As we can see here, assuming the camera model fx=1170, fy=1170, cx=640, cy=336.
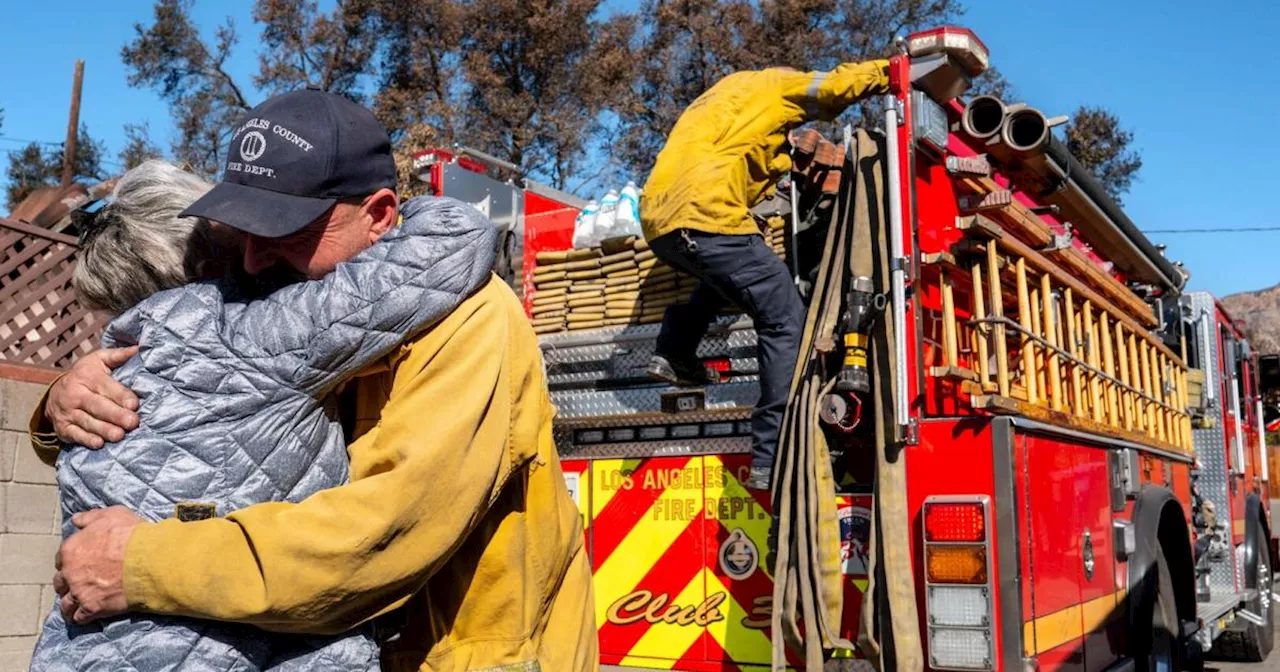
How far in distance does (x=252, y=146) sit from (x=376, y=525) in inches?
24.2

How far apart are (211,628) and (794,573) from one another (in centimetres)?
231

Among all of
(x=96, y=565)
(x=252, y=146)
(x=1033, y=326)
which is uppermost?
(x=1033, y=326)

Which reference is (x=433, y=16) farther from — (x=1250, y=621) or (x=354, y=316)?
(x=354, y=316)

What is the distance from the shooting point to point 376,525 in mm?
1626

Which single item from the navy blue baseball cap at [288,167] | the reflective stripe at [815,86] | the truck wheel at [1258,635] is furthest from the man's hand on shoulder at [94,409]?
the truck wheel at [1258,635]

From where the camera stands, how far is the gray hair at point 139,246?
187cm

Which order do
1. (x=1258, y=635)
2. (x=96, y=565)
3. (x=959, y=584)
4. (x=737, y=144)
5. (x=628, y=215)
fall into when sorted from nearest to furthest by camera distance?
(x=96, y=565)
(x=959, y=584)
(x=737, y=144)
(x=628, y=215)
(x=1258, y=635)

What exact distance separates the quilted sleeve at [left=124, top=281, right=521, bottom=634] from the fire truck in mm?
2079

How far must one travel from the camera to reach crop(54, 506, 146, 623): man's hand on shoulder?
1.59 meters

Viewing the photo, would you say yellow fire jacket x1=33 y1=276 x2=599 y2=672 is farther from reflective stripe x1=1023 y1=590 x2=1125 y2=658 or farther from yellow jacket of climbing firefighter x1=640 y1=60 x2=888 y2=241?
yellow jacket of climbing firefighter x1=640 y1=60 x2=888 y2=241

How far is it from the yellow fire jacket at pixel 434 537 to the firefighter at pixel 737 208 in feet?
6.63

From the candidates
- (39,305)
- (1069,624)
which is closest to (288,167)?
(1069,624)

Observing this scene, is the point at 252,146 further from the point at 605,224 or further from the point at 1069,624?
the point at 605,224

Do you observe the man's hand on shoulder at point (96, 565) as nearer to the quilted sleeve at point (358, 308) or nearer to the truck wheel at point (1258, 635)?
the quilted sleeve at point (358, 308)
